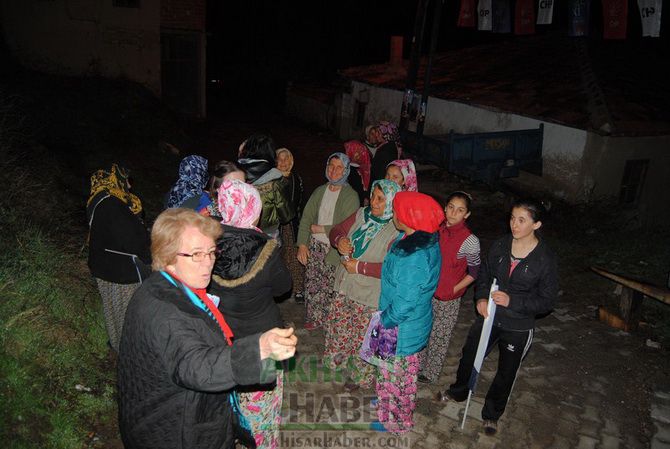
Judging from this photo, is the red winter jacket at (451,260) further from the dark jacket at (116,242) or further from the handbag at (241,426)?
the dark jacket at (116,242)

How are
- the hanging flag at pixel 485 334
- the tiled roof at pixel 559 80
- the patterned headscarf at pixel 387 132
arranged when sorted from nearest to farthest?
the hanging flag at pixel 485 334, the patterned headscarf at pixel 387 132, the tiled roof at pixel 559 80

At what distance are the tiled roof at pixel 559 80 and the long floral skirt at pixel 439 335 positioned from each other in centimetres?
849

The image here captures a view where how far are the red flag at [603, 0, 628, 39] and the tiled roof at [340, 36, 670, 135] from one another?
1.90m

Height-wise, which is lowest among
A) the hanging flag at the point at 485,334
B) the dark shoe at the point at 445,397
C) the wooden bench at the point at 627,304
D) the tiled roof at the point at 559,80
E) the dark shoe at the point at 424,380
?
the dark shoe at the point at 445,397

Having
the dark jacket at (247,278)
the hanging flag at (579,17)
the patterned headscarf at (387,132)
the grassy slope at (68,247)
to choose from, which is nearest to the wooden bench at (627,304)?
the grassy slope at (68,247)

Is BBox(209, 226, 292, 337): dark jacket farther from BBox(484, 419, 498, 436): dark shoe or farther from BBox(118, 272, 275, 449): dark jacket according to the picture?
BBox(484, 419, 498, 436): dark shoe

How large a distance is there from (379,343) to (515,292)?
4.24 feet

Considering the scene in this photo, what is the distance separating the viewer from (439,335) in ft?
15.0

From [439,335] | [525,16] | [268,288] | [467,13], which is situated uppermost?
[467,13]

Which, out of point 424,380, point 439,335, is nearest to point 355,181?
point 439,335

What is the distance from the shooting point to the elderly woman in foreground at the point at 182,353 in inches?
76.6

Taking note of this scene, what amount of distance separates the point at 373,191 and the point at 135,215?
85.8 inches

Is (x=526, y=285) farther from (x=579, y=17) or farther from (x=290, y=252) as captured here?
(x=579, y=17)

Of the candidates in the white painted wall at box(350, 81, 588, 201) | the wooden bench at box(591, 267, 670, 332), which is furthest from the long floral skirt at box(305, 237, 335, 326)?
the white painted wall at box(350, 81, 588, 201)
